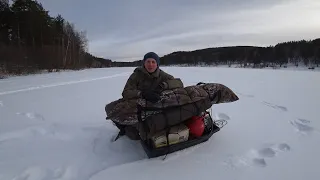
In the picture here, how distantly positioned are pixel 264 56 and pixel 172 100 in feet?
288

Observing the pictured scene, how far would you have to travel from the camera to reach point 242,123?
14.6ft

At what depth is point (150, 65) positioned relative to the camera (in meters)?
3.51

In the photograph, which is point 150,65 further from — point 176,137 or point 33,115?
point 33,115

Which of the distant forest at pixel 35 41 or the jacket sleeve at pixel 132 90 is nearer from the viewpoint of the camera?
the jacket sleeve at pixel 132 90

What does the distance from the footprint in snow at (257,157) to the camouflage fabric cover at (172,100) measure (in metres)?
0.67

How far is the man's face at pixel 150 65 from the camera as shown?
3.50m

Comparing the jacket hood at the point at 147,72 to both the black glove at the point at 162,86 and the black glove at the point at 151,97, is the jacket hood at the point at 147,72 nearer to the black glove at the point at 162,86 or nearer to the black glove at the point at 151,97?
the black glove at the point at 162,86

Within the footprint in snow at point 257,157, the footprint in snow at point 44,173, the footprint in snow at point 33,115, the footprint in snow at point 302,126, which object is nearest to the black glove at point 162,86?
the footprint in snow at point 257,157

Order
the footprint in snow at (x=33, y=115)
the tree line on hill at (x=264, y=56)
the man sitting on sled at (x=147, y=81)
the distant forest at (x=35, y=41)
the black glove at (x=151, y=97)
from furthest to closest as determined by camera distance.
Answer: the tree line on hill at (x=264, y=56) < the distant forest at (x=35, y=41) < the footprint in snow at (x=33, y=115) < the man sitting on sled at (x=147, y=81) < the black glove at (x=151, y=97)

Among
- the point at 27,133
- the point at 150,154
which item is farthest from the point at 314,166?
the point at 27,133

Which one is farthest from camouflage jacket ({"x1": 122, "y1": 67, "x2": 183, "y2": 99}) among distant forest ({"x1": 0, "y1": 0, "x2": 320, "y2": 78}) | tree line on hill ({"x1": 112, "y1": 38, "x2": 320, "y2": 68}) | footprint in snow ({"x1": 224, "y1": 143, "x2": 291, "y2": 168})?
tree line on hill ({"x1": 112, "y1": 38, "x2": 320, "y2": 68})

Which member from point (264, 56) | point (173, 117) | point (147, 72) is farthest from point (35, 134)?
point (264, 56)

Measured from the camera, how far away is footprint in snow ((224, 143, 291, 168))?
2862mm

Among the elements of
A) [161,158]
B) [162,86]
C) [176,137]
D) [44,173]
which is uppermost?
[162,86]
